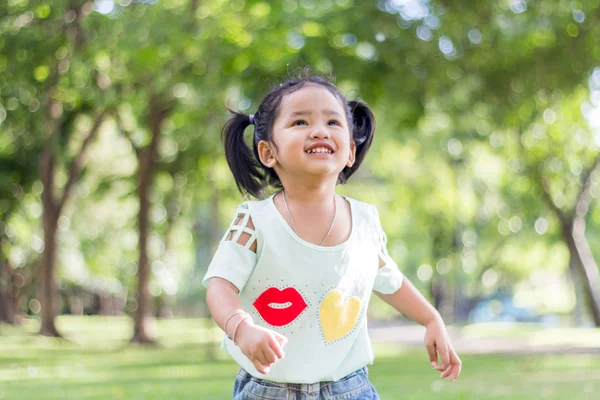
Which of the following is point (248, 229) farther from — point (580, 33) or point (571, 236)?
point (571, 236)

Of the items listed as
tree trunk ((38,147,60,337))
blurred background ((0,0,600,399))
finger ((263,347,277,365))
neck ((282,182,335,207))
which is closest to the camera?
finger ((263,347,277,365))

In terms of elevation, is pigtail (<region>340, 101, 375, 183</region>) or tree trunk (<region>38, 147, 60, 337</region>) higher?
pigtail (<region>340, 101, 375, 183</region>)

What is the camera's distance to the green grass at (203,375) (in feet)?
29.4

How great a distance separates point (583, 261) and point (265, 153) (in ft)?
62.2

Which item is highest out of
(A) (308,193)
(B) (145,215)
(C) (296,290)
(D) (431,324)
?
(A) (308,193)

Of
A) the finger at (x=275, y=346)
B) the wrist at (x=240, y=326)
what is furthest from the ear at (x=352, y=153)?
the finger at (x=275, y=346)

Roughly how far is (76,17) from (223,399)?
732 centimetres

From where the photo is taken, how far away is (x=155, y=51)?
1018 cm

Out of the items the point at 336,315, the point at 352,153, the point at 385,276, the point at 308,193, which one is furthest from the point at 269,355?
the point at 352,153

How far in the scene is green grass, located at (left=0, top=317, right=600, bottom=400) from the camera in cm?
897

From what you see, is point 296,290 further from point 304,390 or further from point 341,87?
point 341,87

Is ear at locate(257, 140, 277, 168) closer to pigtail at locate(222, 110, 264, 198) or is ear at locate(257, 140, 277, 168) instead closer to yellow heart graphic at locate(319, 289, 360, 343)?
pigtail at locate(222, 110, 264, 198)

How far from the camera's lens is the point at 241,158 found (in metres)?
3.07

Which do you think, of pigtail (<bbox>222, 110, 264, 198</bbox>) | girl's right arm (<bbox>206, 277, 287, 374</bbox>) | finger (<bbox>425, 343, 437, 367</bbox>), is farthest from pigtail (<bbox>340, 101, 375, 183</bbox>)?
girl's right arm (<bbox>206, 277, 287, 374</bbox>)
